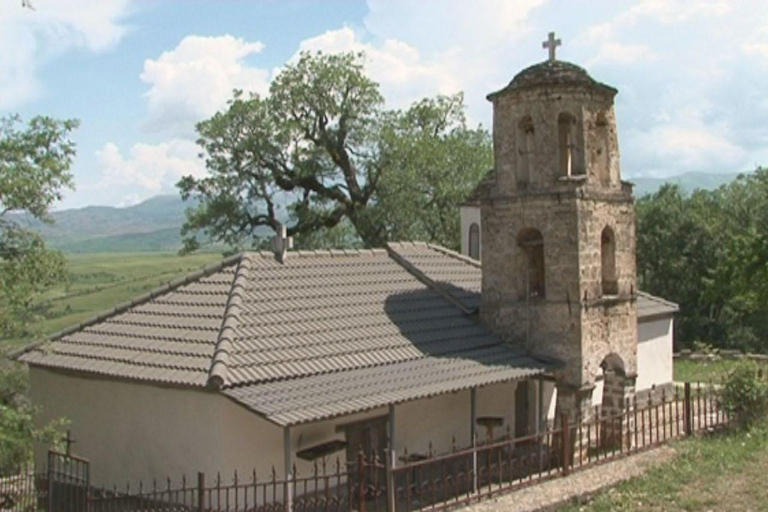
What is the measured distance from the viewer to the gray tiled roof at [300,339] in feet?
37.8

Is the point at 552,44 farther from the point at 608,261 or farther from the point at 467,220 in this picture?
the point at 467,220

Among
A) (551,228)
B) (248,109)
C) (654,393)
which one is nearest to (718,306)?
(654,393)

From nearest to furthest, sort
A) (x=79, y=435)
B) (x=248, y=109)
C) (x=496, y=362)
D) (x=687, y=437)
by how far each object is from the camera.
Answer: (x=79, y=435), (x=496, y=362), (x=687, y=437), (x=248, y=109)

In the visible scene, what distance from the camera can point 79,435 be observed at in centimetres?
1315

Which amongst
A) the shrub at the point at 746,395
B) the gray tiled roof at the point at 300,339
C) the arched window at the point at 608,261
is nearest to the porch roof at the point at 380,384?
the gray tiled roof at the point at 300,339

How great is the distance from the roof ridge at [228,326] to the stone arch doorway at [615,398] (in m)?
6.98

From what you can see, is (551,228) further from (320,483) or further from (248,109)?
(248,109)

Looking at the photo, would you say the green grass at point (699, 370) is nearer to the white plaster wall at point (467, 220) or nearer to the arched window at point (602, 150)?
the white plaster wall at point (467, 220)

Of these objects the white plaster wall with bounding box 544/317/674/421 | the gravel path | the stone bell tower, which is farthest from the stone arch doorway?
the white plaster wall with bounding box 544/317/674/421

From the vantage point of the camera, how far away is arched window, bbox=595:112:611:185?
1534 cm

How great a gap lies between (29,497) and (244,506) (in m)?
5.21

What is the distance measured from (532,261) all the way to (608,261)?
1460 mm

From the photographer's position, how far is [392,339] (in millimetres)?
14180

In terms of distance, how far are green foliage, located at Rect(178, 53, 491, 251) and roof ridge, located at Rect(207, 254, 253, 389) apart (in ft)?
54.8
